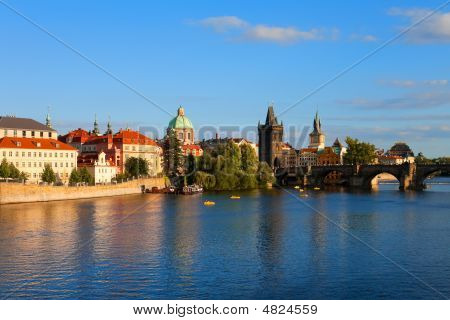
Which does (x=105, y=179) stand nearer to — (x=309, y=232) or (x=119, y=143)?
(x=119, y=143)

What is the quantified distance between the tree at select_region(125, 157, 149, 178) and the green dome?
6924 cm

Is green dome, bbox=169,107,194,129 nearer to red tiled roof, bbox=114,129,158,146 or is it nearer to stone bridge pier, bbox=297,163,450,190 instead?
stone bridge pier, bbox=297,163,450,190

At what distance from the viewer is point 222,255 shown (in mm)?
36844

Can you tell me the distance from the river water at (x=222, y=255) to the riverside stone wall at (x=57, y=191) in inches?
298

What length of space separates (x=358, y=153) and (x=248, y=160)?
4286cm

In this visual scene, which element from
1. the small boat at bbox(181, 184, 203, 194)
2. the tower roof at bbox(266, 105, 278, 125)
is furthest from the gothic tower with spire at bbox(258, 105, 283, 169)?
the small boat at bbox(181, 184, 203, 194)

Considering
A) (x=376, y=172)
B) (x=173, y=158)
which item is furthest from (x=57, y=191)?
(x=376, y=172)

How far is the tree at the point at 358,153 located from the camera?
14550 centimetres

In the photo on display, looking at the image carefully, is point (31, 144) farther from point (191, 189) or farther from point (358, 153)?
point (358, 153)

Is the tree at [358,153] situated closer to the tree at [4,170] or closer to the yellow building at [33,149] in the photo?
the yellow building at [33,149]

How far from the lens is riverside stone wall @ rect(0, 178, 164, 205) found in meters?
70.0

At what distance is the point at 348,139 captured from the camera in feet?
492

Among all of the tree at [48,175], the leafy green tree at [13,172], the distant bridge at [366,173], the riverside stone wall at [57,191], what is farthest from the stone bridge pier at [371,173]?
the leafy green tree at [13,172]
